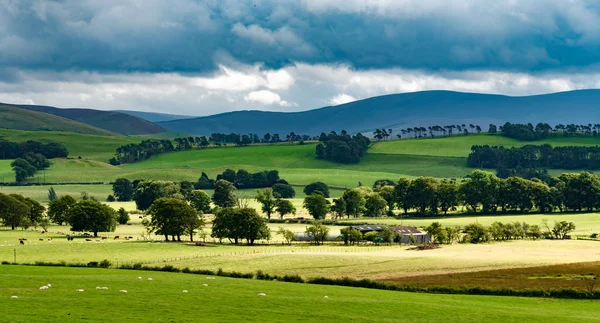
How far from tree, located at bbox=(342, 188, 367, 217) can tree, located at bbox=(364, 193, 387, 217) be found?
1.22 meters

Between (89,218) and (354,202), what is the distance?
68.3 metres

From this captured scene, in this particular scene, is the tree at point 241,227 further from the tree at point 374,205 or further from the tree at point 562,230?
the tree at point 374,205

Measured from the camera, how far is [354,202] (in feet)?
586

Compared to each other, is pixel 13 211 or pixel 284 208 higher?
pixel 13 211

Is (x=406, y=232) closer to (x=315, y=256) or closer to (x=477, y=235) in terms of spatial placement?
(x=477, y=235)

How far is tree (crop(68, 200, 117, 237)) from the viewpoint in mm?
130125

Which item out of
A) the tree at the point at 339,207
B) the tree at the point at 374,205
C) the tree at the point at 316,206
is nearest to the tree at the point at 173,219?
the tree at the point at 316,206

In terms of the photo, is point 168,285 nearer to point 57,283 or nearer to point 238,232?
point 57,283

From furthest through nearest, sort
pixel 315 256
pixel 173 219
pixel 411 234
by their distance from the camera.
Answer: pixel 411 234
pixel 173 219
pixel 315 256

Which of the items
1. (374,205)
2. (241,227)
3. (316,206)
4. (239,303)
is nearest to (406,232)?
(241,227)

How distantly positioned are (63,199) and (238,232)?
1920 inches

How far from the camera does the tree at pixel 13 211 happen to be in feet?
447

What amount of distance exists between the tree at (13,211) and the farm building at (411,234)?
2609 inches

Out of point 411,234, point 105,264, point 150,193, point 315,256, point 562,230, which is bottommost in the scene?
point 315,256
